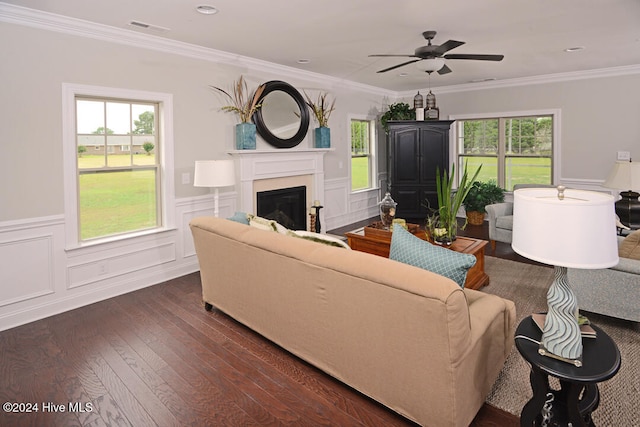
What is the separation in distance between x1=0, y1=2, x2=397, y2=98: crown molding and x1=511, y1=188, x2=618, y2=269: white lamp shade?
12.2ft

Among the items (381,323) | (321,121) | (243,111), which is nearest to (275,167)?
(243,111)

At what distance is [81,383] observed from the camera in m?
2.46

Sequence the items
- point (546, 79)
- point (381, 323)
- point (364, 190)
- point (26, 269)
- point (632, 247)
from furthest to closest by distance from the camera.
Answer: point (364, 190)
point (546, 79)
point (26, 269)
point (632, 247)
point (381, 323)

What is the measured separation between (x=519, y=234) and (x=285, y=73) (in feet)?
14.6

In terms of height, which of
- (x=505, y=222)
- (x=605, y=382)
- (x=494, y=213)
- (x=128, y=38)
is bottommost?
(x=605, y=382)

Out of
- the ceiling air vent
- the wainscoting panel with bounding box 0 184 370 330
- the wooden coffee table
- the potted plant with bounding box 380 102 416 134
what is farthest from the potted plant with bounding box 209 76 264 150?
the potted plant with bounding box 380 102 416 134

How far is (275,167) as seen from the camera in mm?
5332

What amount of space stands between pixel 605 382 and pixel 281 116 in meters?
4.38

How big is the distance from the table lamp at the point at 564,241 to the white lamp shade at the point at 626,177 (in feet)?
8.59

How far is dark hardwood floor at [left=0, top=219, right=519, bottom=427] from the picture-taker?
7.03 ft

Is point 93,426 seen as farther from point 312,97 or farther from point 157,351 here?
point 312,97

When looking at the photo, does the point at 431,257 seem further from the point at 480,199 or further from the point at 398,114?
the point at 398,114

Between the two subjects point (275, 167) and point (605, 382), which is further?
point (275, 167)

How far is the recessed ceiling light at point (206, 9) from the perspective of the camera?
3.18 m
